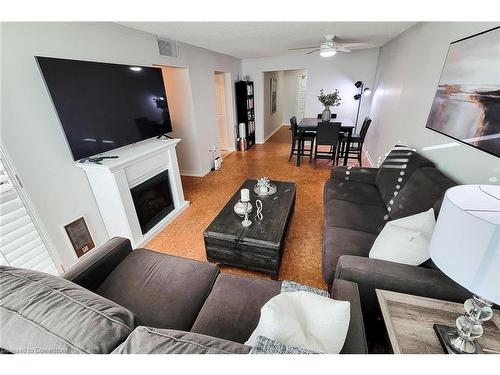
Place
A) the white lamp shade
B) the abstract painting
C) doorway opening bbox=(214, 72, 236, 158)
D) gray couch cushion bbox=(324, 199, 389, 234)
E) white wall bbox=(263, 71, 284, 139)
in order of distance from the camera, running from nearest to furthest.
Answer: the white lamp shade, the abstract painting, gray couch cushion bbox=(324, 199, 389, 234), doorway opening bbox=(214, 72, 236, 158), white wall bbox=(263, 71, 284, 139)

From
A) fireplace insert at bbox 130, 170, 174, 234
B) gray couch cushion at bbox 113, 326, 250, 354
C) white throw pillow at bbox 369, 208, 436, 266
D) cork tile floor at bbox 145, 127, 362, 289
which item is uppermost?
gray couch cushion at bbox 113, 326, 250, 354

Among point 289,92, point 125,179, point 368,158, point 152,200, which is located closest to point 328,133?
point 368,158

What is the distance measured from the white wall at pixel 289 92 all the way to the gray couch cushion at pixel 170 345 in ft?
27.2

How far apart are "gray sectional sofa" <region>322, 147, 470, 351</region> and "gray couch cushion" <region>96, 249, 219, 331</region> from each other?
2.61 feet

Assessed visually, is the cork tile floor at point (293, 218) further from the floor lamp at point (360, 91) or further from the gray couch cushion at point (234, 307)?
the floor lamp at point (360, 91)

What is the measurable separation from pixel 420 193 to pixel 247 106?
4428 mm

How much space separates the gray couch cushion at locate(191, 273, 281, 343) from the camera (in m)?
1.01

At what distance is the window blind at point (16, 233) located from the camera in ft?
4.56

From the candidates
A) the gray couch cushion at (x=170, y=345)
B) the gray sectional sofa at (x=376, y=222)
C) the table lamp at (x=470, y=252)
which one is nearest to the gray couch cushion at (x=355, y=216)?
the gray sectional sofa at (x=376, y=222)

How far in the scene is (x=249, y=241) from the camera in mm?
1627

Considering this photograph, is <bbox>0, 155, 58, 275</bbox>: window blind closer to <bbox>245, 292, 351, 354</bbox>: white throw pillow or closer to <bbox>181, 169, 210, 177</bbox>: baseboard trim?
<bbox>245, 292, 351, 354</bbox>: white throw pillow

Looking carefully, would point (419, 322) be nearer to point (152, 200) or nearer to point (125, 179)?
point (125, 179)

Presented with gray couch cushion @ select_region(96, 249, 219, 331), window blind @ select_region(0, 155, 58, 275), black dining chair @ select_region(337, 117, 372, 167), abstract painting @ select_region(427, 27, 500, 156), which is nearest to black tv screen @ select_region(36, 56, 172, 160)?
window blind @ select_region(0, 155, 58, 275)
